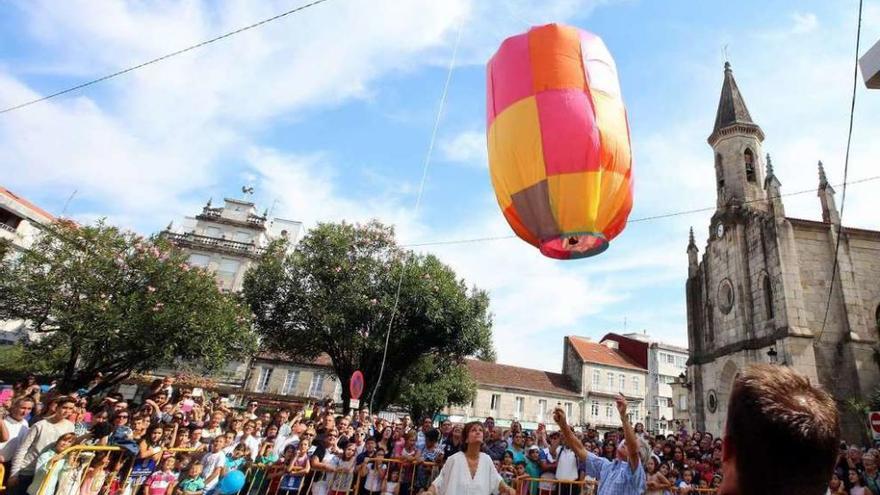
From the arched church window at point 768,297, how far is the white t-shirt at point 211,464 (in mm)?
21161

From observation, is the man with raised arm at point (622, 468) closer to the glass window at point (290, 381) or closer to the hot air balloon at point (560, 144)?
the hot air balloon at point (560, 144)

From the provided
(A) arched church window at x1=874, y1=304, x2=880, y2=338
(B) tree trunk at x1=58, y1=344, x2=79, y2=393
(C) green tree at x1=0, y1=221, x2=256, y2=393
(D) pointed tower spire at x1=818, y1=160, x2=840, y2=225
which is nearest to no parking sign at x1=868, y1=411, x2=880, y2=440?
(A) arched church window at x1=874, y1=304, x2=880, y2=338

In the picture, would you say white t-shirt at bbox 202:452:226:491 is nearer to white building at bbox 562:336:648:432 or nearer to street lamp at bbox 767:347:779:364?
street lamp at bbox 767:347:779:364

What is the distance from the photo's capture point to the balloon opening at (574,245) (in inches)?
214

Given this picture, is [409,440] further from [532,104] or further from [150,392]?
[532,104]

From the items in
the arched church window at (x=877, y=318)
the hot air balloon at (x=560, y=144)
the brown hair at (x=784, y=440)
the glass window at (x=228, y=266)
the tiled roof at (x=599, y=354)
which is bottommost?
the brown hair at (x=784, y=440)

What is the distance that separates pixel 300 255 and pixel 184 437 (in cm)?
1540

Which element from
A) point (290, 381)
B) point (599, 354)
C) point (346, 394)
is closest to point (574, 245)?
point (346, 394)

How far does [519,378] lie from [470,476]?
38.6 m

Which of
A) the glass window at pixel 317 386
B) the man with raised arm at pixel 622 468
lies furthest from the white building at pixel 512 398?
the man with raised arm at pixel 622 468

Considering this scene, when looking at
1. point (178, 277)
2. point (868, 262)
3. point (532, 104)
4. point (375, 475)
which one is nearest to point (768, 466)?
point (532, 104)

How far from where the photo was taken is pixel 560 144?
5.27m

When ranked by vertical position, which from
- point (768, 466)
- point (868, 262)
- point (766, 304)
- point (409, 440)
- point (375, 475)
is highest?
point (868, 262)

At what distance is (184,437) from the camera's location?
7.41 meters
